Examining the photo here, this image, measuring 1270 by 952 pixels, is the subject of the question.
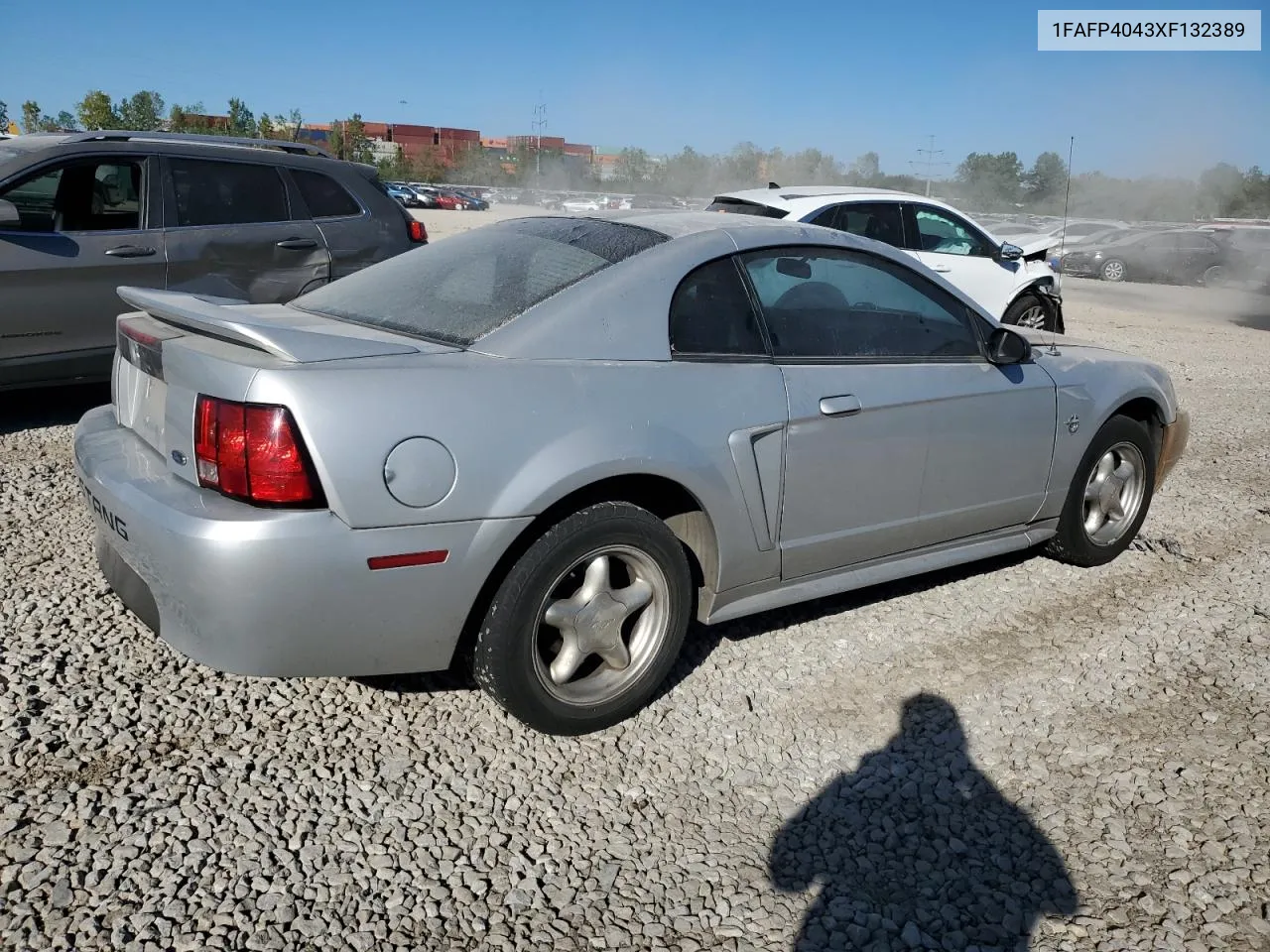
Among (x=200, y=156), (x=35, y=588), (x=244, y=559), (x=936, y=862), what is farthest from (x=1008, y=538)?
(x=200, y=156)

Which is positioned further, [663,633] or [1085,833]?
[663,633]

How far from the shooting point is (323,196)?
703cm

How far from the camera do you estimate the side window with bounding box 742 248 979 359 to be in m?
3.62

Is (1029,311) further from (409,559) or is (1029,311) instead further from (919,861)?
(409,559)

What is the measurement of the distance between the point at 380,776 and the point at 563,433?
43.7 inches

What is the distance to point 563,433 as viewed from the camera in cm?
295

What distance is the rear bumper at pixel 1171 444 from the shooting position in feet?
16.4

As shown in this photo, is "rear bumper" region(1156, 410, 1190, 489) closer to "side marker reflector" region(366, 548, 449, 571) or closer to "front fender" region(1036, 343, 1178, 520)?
"front fender" region(1036, 343, 1178, 520)

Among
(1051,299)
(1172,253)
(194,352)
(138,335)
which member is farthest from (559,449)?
(1172,253)

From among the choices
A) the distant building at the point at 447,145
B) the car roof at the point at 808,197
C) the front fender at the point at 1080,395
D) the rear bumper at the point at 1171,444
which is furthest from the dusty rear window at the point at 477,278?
the distant building at the point at 447,145

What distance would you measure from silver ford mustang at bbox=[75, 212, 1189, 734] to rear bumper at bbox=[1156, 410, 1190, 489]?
3.08 feet

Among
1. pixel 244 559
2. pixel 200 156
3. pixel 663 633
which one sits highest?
pixel 200 156

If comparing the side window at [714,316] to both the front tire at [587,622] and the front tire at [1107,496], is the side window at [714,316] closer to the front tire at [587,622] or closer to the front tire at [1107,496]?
the front tire at [587,622]

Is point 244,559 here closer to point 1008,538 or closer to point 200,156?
point 1008,538
